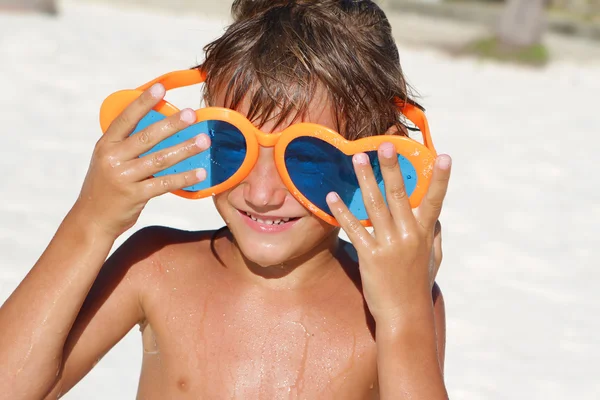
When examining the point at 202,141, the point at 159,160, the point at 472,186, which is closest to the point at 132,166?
the point at 159,160

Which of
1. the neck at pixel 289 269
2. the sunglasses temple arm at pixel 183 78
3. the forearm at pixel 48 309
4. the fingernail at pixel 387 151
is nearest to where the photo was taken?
the fingernail at pixel 387 151

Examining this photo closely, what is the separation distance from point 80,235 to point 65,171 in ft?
13.2

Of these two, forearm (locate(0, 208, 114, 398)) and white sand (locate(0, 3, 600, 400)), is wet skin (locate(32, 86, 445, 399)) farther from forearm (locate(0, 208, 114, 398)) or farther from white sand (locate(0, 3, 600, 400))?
white sand (locate(0, 3, 600, 400))

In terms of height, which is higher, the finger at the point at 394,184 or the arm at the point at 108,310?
the finger at the point at 394,184

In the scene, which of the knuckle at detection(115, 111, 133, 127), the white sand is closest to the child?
the knuckle at detection(115, 111, 133, 127)

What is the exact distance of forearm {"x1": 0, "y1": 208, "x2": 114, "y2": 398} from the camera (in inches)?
81.9

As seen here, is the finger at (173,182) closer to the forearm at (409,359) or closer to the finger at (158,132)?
the finger at (158,132)

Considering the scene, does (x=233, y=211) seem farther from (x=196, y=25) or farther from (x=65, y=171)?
(x=196, y=25)

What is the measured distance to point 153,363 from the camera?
7.84 feet

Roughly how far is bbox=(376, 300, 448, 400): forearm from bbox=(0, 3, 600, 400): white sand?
1.94m

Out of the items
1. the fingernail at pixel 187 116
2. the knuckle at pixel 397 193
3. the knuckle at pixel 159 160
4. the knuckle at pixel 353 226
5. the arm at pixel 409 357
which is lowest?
the arm at pixel 409 357

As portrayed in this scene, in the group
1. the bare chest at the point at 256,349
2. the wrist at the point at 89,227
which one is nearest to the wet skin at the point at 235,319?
the bare chest at the point at 256,349

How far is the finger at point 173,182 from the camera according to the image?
6.54 ft

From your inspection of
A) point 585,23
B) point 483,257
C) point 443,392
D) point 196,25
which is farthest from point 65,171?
point 585,23
